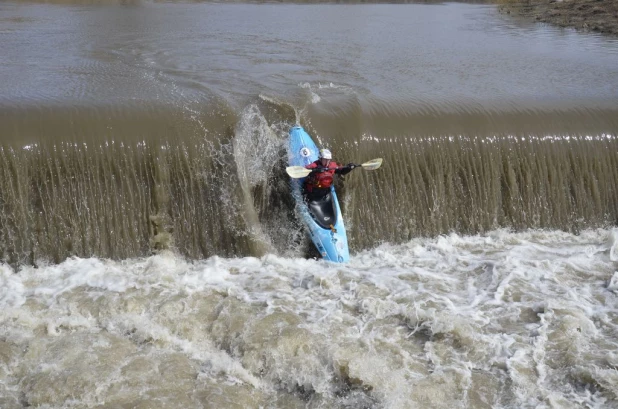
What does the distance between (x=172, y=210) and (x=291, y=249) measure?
151cm

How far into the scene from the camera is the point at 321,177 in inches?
292

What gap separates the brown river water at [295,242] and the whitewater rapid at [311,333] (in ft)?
0.08

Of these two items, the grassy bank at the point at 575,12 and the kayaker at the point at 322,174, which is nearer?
the kayaker at the point at 322,174

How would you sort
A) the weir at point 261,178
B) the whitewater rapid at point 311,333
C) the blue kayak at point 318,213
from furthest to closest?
the blue kayak at point 318,213 → the weir at point 261,178 → the whitewater rapid at point 311,333

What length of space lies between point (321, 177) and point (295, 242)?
870mm

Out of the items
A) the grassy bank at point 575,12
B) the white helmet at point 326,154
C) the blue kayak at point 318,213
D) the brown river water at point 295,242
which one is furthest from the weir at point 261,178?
the grassy bank at point 575,12

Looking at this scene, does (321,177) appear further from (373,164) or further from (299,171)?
(373,164)

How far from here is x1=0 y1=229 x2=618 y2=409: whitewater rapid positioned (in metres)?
4.89

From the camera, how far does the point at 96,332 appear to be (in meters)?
5.54

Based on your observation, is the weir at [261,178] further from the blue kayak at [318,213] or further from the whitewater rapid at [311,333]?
the whitewater rapid at [311,333]

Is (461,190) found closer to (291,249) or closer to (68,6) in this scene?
(291,249)

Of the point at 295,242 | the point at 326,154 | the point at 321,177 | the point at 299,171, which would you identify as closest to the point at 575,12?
the point at 326,154

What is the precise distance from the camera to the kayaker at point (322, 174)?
740cm

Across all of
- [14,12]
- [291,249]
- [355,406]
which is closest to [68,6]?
[14,12]
